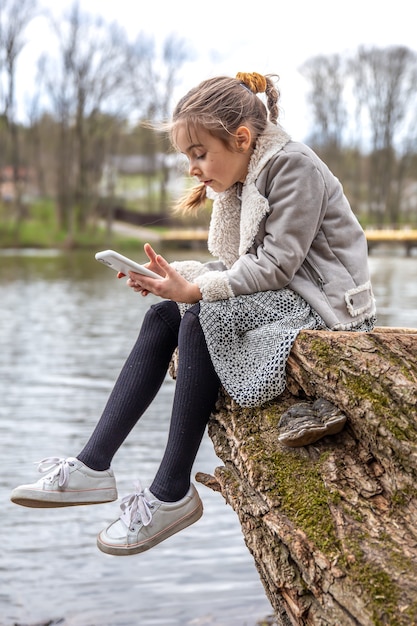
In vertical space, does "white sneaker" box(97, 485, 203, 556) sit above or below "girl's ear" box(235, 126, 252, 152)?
below

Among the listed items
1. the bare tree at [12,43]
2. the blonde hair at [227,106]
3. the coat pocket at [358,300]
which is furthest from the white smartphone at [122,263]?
the bare tree at [12,43]

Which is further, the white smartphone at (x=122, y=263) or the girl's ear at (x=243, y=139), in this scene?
the girl's ear at (x=243, y=139)

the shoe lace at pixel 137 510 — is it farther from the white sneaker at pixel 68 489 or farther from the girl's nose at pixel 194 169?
the girl's nose at pixel 194 169

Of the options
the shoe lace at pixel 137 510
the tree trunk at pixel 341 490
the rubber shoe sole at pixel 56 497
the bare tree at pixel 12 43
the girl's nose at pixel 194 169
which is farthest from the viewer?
the bare tree at pixel 12 43

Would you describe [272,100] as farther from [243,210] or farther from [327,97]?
[327,97]

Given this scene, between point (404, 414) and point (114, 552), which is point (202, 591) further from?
point (404, 414)

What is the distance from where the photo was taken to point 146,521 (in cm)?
233

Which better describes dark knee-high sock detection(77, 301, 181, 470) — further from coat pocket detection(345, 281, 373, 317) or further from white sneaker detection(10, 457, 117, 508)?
coat pocket detection(345, 281, 373, 317)

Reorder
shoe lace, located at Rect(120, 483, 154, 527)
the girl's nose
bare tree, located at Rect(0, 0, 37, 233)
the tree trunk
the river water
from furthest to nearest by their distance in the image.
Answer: bare tree, located at Rect(0, 0, 37, 233) < the river water < the girl's nose < shoe lace, located at Rect(120, 483, 154, 527) < the tree trunk

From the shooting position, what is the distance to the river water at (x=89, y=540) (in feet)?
10.5

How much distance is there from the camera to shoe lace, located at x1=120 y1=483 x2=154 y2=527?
2.34m

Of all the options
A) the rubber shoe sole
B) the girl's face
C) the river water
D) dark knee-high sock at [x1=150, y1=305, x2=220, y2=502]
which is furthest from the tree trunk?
the river water

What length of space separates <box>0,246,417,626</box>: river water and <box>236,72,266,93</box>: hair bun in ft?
5.80

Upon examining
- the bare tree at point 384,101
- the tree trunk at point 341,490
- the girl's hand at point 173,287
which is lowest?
the bare tree at point 384,101
